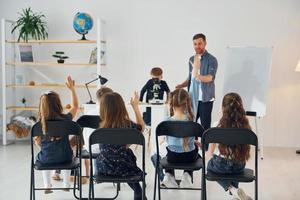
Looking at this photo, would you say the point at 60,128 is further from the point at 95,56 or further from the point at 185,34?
the point at 185,34

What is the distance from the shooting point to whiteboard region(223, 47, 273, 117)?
6.13 m

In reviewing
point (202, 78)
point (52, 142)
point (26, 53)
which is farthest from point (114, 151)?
point (26, 53)

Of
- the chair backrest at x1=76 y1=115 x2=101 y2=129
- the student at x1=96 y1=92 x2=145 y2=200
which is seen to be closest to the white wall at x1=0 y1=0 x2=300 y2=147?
the chair backrest at x1=76 y1=115 x2=101 y2=129

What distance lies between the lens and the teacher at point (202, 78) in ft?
18.5

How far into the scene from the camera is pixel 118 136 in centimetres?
324

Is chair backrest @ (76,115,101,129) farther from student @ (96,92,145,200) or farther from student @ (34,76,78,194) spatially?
student @ (96,92,145,200)

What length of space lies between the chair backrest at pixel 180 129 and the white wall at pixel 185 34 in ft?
11.2

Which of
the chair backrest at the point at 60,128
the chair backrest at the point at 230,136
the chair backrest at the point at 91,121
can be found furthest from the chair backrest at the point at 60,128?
the chair backrest at the point at 230,136

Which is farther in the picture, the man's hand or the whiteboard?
the whiteboard

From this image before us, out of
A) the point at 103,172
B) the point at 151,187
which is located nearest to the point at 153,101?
the point at 151,187

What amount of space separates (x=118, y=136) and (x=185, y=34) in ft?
13.1

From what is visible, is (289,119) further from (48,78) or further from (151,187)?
(48,78)

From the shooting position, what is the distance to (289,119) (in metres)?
6.87

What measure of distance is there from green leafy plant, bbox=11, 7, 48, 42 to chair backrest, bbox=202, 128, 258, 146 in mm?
4291
